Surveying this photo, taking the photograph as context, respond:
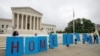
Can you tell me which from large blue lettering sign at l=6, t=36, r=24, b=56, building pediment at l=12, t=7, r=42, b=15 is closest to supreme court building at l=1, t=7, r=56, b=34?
building pediment at l=12, t=7, r=42, b=15

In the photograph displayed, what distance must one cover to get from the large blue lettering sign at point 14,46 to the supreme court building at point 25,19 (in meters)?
59.9

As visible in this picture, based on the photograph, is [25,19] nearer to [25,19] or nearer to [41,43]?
[25,19]

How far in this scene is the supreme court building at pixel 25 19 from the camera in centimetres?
7389

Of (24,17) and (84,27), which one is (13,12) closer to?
(24,17)

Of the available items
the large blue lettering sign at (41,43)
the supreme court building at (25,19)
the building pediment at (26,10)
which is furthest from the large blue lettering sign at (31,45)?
the building pediment at (26,10)

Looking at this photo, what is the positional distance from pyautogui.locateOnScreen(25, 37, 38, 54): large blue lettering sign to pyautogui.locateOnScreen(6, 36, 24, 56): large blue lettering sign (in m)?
0.65

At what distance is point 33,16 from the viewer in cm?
8175

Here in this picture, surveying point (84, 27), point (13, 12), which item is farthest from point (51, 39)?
point (84, 27)

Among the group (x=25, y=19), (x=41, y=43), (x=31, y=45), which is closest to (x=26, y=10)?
(x=25, y=19)

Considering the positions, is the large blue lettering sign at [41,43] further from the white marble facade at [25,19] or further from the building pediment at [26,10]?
the building pediment at [26,10]

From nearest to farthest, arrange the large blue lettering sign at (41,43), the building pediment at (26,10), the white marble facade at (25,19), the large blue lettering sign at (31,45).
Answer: the large blue lettering sign at (31,45) → the large blue lettering sign at (41,43) → the building pediment at (26,10) → the white marble facade at (25,19)

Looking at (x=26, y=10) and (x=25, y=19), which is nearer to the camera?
(x=26, y=10)

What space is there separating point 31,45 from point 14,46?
1.74 meters

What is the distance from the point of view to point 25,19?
262 feet
